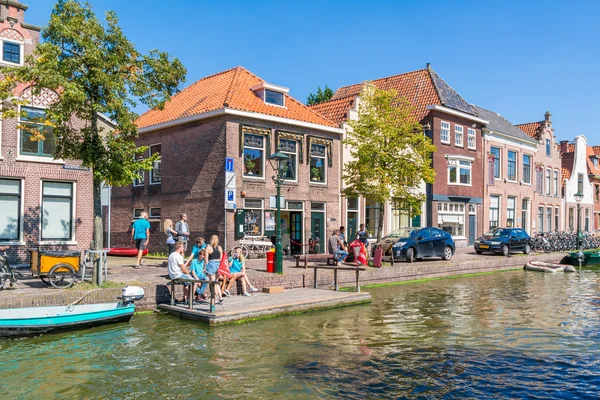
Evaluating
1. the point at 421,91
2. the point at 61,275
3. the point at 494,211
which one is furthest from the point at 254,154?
→ the point at 494,211

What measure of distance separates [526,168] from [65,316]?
37.2m

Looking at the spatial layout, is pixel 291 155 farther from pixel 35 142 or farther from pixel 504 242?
pixel 504 242

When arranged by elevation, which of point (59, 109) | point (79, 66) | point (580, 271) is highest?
point (79, 66)

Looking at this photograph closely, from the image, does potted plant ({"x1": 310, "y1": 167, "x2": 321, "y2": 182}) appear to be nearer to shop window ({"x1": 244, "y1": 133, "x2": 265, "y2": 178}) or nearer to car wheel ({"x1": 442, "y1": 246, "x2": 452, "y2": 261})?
shop window ({"x1": 244, "y1": 133, "x2": 265, "y2": 178})

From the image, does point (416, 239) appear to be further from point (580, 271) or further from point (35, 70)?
point (35, 70)

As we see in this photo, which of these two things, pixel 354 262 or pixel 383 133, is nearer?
pixel 354 262

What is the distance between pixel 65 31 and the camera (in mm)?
12953

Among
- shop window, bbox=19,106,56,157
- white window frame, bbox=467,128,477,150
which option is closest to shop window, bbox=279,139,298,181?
shop window, bbox=19,106,56,157

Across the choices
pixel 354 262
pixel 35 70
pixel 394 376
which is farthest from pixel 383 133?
pixel 394 376

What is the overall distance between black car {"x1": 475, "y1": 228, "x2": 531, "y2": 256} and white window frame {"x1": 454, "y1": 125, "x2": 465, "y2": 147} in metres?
6.46

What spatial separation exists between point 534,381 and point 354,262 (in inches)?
490

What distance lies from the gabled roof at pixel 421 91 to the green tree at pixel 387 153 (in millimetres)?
5916

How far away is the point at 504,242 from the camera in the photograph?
2859cm

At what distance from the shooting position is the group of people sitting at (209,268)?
44.4 feet
